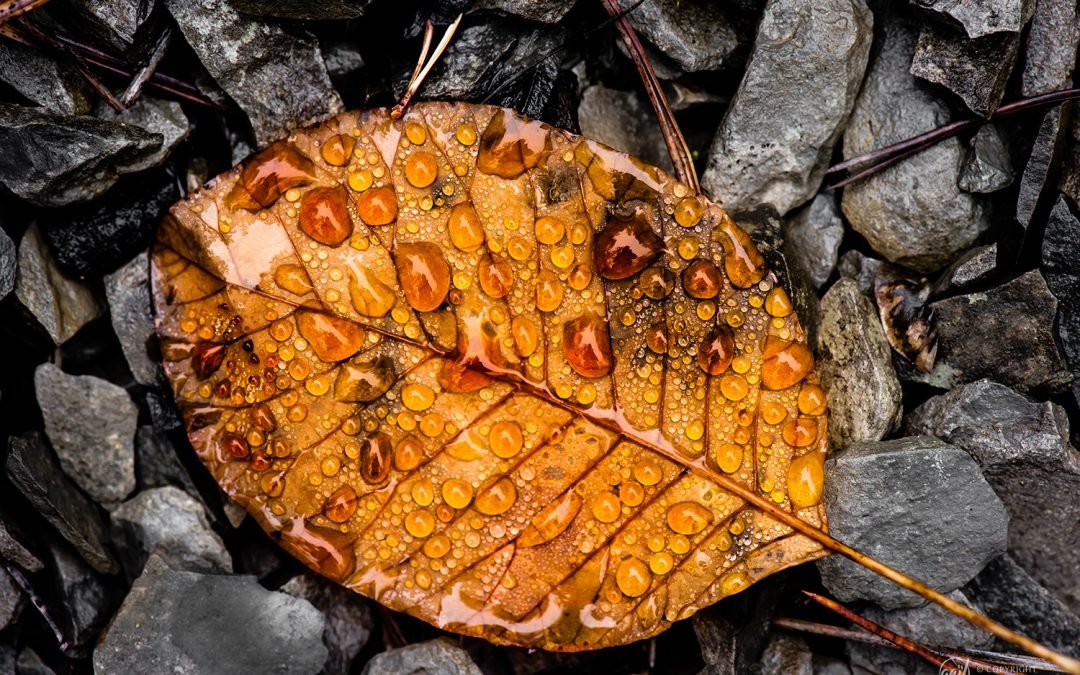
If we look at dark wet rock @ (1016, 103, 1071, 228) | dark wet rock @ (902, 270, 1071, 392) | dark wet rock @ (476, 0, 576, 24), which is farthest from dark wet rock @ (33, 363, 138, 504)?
dark wet rock @ (1016, 103, 1071, 228)

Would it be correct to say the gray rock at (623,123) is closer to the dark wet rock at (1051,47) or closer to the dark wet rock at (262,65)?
the dark wet rock at (262,65)

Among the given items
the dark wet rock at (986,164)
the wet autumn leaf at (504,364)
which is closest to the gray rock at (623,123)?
the wet autumn leaf at (504,364)

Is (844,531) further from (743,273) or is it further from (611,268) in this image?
(611,268)

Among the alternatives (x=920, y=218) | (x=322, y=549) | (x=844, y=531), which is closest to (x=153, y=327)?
(x=322, y=549)

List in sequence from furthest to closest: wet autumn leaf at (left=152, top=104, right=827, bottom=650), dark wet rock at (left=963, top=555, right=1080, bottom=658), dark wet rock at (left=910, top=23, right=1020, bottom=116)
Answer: dark wet rock at (left=963, top=555, right=1080, bottom=658) < dark wet rock at (left=910, top=23, right=1020, bottom=116) < wet autumn leaf at (left=152, top=104, right=827, bottom=650)

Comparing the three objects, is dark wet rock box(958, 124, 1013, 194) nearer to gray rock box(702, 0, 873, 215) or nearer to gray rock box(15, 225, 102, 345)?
gray rock box(702, 0, 873, 215)

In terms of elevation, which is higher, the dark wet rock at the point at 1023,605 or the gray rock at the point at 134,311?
the gray rock at the point at 134,311
